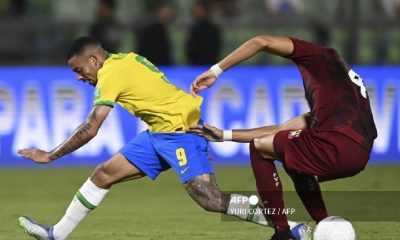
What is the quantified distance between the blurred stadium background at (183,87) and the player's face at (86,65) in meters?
1.78

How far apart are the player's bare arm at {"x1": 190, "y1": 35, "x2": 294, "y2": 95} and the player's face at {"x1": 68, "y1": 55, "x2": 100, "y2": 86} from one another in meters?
0.97

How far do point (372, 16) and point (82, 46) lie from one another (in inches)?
582

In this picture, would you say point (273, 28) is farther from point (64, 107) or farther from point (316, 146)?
point (316, 146)

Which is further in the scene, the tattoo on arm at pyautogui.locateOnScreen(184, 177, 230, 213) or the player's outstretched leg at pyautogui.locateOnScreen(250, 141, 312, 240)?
the tattoo on arm at pyautogui.locateOnScreen(184, 177, 230, 213)

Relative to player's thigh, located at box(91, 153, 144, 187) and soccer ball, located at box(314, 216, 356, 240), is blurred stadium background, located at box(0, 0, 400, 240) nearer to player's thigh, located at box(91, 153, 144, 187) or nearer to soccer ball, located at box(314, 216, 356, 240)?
player's thigh, located at box(91, 153, 144, 187)

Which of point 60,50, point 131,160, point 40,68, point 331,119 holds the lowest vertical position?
point 60,50

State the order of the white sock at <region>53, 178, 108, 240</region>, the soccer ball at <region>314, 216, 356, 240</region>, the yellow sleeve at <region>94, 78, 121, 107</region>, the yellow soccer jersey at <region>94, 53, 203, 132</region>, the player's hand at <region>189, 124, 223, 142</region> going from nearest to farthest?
1. the soccer ball at <region>314, 216, 356, 240</region>
2. the yellow sleeve at <region>94, 78, 121, 107</region>
3. the yellow soccer jersey at <region>94, 53, 203, 132</region>
4. the player's hand at <region>189, 124, 223, 142</region>
5. the white sock at <region>53, 178, 108, 240</region>

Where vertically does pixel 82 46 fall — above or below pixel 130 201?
above

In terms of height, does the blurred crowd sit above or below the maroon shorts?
below

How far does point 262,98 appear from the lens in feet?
55.2

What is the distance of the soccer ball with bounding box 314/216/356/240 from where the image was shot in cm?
859

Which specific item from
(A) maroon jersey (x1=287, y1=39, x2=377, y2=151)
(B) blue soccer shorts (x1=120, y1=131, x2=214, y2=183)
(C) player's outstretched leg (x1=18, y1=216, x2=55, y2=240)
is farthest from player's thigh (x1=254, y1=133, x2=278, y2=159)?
(C) player's outstretched leg (x1=18, y1=216, x2=55, y2=240)

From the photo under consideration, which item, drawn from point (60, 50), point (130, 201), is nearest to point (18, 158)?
point (130, 201)

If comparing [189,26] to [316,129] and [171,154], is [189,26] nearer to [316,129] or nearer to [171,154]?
[171,154]
